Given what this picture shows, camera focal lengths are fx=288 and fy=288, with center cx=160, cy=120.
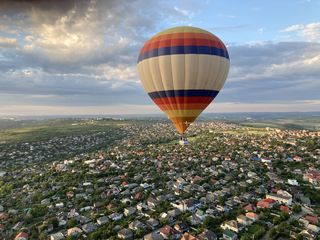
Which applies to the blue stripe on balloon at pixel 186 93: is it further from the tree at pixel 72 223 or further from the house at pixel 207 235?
the tree at pixel 72 223

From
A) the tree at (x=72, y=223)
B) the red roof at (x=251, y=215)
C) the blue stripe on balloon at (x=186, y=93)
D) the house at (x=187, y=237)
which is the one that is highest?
the blue stripe on balloon at (x=186, y=93)

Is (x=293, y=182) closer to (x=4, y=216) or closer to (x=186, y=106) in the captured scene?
(x=186, y=106)

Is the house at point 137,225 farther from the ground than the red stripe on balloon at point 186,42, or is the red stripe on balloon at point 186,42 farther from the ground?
the red stripe on balloon at point 186,42

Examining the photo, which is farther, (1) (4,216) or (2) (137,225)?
(1) (4,216)

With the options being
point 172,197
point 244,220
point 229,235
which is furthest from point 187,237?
point 172,197

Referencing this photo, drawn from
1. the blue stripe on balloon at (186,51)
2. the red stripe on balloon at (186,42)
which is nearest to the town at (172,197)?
the blue stripe on balloon at (186,51)

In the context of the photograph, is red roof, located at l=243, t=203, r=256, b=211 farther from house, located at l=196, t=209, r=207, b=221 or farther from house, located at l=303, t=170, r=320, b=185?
house, located at l=303, t=170, r=320, b=185

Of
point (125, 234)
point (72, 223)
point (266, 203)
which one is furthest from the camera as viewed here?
point (266, 203)

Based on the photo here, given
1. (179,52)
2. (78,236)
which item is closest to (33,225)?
(78,236)
